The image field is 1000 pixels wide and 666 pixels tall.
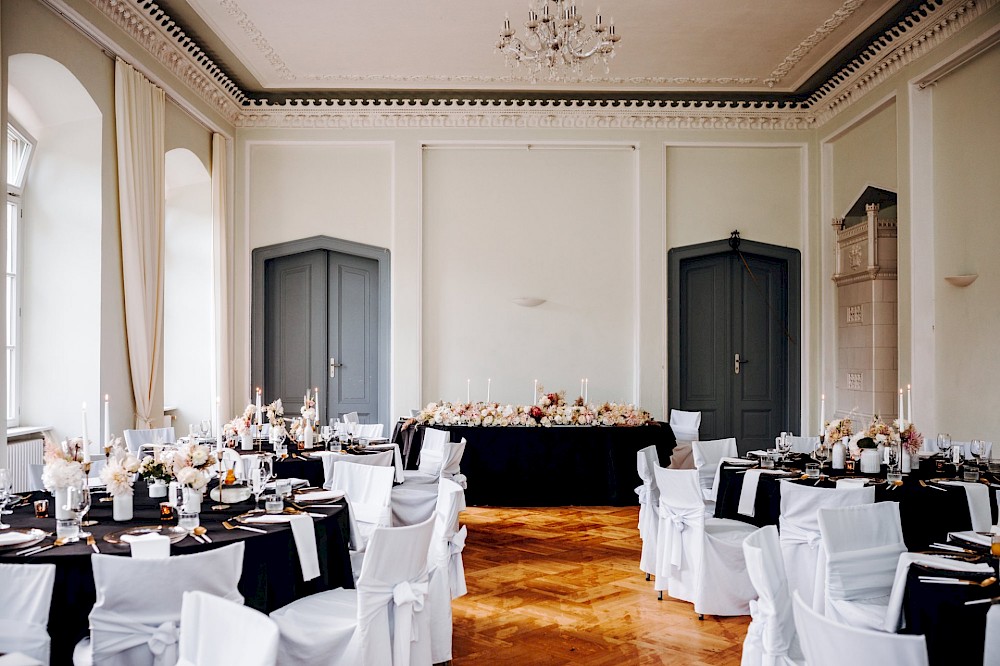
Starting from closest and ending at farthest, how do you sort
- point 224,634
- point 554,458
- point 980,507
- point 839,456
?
point 224,634 < point 980,507 < point 839,456 < point 554,458

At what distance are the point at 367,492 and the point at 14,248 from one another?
14.1 feet

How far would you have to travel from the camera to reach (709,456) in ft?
20.8

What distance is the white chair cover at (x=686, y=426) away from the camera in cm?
882

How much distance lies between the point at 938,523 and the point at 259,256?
8.14 m

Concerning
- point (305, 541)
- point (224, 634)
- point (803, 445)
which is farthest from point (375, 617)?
point (803, 445)

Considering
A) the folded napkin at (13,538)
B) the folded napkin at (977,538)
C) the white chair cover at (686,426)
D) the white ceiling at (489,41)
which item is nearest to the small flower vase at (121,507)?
the folded napkin at (13,538)

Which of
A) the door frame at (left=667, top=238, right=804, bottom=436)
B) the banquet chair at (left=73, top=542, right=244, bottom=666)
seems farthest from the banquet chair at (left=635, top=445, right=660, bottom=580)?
the door frame at (left=667, top=238, right=804, bottom=436)

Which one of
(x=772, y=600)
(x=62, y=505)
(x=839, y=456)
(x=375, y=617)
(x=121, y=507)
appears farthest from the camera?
(x=839, y=456)

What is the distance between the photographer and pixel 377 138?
9898mm

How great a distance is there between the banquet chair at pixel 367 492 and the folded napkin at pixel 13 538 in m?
1.63

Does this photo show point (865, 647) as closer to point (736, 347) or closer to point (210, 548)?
point (210, 548)

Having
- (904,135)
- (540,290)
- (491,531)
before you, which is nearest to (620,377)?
(540,290)

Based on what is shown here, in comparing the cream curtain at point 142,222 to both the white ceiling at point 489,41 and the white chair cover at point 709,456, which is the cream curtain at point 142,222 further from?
the white chair cover at point 709,456

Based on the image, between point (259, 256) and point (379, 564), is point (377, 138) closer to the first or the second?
point (259, 256)
